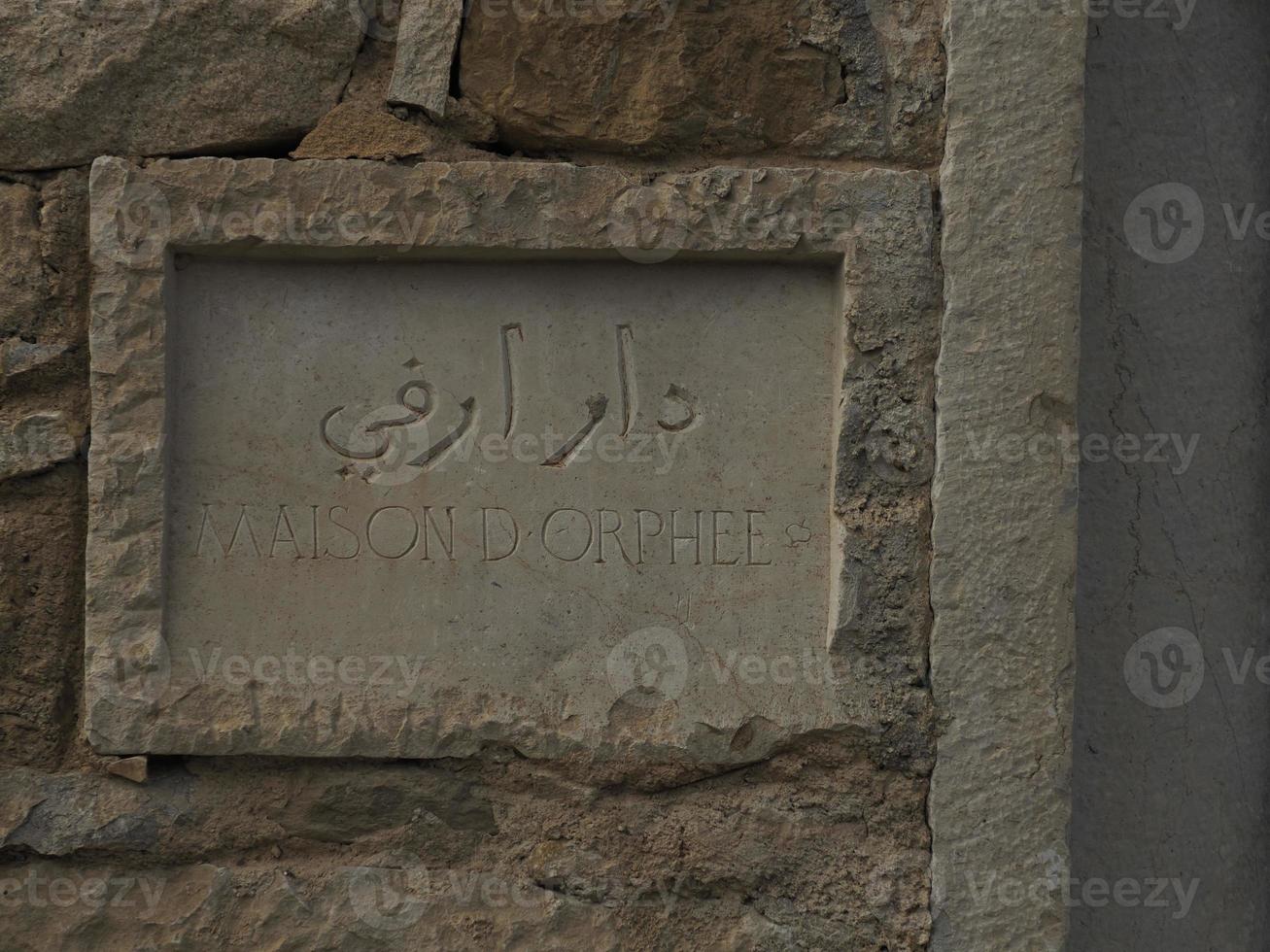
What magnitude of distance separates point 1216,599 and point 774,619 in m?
0.94

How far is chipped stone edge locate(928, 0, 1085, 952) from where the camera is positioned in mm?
1840

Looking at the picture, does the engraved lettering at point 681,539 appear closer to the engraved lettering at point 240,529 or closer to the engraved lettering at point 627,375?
the engraved lettering at point 627,375

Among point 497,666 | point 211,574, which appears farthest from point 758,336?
point 211,574

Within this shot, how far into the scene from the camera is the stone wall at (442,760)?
1.88m

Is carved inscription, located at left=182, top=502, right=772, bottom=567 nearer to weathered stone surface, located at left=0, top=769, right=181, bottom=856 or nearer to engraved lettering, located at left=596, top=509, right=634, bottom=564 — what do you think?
engraved lettering, located at left=596, top=509, right=634, bottom=564

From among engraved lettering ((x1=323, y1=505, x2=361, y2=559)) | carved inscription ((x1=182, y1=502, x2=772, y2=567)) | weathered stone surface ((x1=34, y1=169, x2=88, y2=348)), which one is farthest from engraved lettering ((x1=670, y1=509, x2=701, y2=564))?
weathered stone surface ((x1=34, y1=169, x2=88, y2=348))

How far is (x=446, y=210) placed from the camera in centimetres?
187

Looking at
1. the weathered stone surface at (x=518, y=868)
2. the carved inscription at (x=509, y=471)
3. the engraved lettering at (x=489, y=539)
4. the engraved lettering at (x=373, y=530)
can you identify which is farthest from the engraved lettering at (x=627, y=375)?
the weathered stone surface at (x=518, y=868)

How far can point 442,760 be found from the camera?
6.26 feet

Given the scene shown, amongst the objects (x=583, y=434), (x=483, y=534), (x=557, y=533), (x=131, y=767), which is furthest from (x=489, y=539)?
(x=131, y=767)

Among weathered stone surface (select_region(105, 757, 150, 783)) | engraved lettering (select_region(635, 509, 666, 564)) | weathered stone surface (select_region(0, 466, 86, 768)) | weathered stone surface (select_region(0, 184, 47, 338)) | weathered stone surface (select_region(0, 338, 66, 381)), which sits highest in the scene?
weathered stone surface (select_region(0, 184, 47, 338))

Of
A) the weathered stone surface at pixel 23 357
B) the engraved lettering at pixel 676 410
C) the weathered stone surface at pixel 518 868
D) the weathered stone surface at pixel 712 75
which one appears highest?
the weathered stone surface at pixel 712 75

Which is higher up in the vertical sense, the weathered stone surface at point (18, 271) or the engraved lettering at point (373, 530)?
the weathered stone surface at point (18, 271)

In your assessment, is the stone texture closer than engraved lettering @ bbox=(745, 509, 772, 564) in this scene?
No
